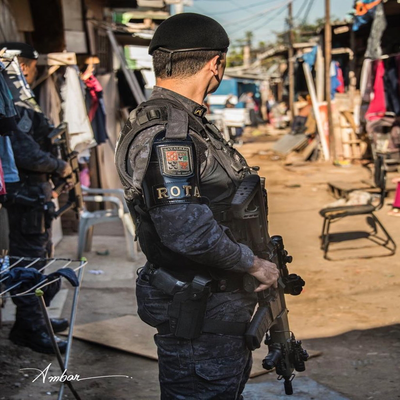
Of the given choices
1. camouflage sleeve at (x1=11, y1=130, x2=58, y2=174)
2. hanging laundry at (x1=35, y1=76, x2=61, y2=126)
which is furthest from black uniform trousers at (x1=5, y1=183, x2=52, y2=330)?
hanging laundry at (x1=35, y1=76, x2=61, y2=126)

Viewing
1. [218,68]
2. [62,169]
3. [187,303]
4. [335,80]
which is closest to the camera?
[187,303]

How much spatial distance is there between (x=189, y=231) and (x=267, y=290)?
1.72ft

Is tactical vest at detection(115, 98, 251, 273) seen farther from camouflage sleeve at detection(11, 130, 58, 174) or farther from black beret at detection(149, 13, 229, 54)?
camouflage sleeve at detection(11, 130, 58, 174)

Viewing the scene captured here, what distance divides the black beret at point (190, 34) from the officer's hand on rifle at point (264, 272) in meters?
0.79

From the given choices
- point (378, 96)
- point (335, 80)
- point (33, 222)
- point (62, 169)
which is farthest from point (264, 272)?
point (335, 80)

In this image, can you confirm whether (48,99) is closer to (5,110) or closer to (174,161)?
(5,110)

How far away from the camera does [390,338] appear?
4414mm

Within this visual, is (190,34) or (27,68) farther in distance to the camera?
(27,68)

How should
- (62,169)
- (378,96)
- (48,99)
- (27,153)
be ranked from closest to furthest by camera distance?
(27,153)
(62,169)
(48,99)
(378,96)

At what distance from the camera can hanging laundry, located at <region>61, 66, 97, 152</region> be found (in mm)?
6641

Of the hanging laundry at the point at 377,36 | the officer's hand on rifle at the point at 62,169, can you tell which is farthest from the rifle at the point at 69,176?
the hanging laundry at the point at 377,36

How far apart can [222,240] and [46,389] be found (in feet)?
6.71

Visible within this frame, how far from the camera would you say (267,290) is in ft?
7.85

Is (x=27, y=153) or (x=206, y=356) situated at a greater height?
(x=27, y=153)
